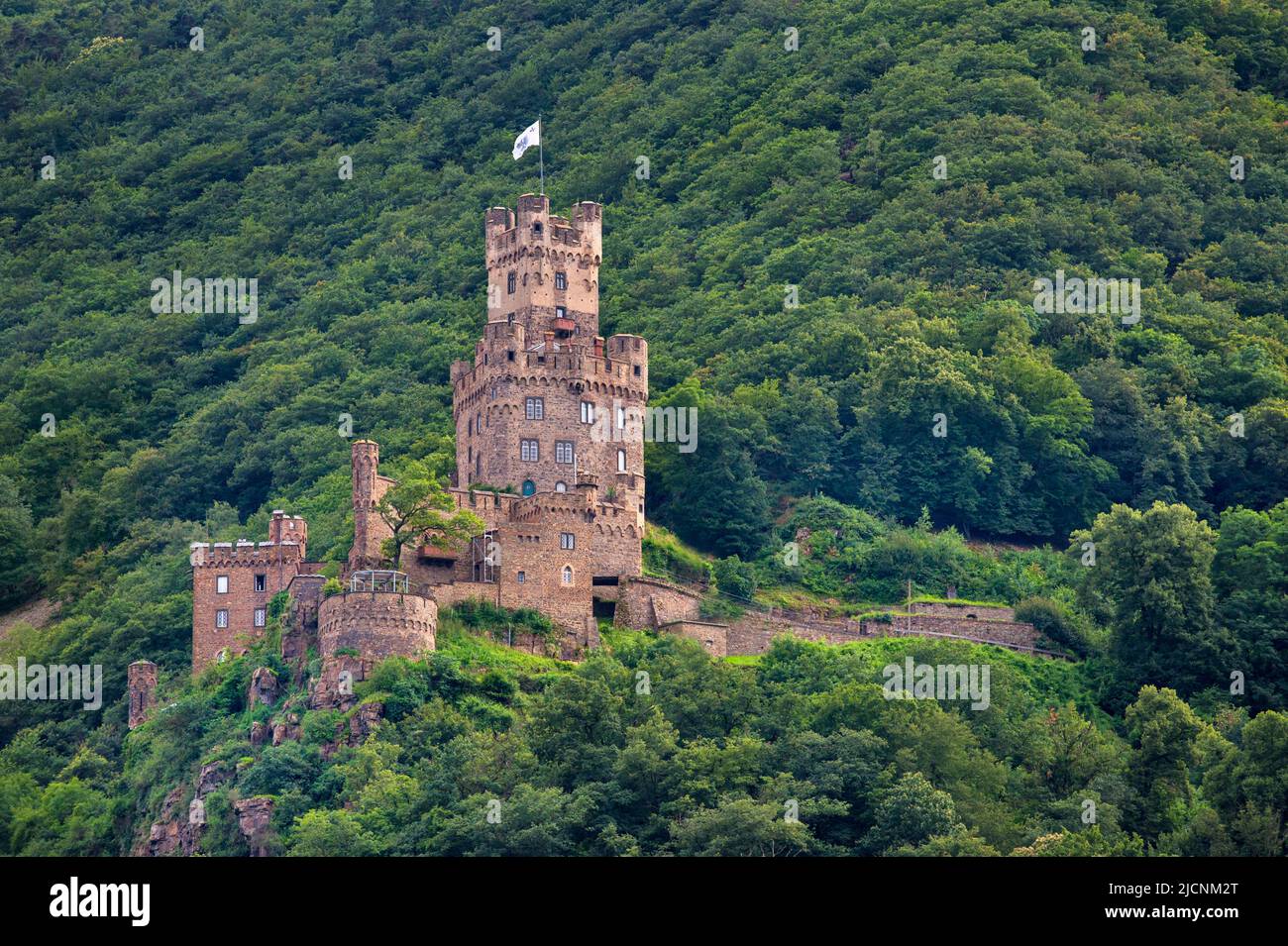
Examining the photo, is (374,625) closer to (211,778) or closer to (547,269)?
(211,778)

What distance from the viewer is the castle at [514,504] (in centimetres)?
9094

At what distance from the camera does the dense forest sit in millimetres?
85250

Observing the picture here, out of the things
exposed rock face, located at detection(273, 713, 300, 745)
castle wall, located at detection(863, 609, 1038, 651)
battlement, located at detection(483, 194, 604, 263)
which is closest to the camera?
exposed rock face, located at detection(273, 713, 300, 745)

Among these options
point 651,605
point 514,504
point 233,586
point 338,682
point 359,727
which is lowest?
point 359,727

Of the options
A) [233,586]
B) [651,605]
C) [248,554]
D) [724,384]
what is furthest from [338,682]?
[724,384]

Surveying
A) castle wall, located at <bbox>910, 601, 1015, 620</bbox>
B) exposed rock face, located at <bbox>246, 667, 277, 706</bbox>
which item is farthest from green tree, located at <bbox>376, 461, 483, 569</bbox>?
castle wall, located at <bbox>910, 601, 1015, 620</bbox>

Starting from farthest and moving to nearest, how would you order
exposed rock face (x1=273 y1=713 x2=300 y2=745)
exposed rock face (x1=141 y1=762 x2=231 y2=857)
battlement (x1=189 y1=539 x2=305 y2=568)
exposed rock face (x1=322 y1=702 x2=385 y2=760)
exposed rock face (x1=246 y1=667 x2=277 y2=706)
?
battlement (x1=189 y1=539 x2=305 y2=568), exposed rock face (x1=246 y1=667 x2=277 y2=706), exposed rock face (x1=273 y1=713 x2=300 y2=745), exposed rock face (x1=141 y1=762 x2=231 y2=857), exposed rock face (x1=322 y1=702 x2=385 y2=760)

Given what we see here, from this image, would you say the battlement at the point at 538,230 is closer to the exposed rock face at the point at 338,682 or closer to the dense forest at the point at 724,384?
the dense forest at the point at 724,384

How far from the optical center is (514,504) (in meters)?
95.2

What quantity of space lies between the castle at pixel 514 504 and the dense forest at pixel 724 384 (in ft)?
6.29

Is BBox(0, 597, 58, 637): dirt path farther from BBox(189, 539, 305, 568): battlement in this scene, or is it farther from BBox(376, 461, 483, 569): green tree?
BBox(376, 461, 483, 569): green tree

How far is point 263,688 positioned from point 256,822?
6412mm

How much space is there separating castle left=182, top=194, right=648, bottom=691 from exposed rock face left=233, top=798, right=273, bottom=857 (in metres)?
5.00

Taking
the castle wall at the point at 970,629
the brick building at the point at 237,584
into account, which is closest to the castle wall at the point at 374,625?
the brick building at the point at 237,584
